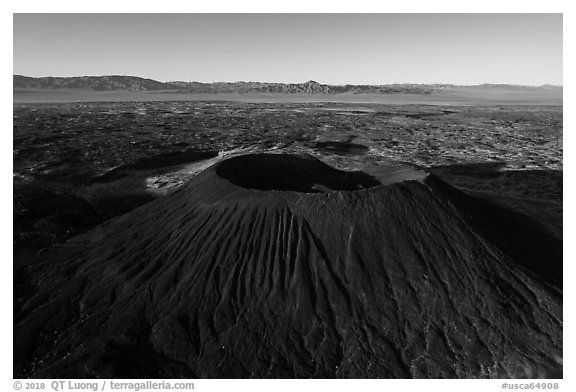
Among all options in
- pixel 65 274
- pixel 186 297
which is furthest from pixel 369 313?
pixel 65 274

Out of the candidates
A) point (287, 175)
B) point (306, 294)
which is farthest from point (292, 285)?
point (287, 175)

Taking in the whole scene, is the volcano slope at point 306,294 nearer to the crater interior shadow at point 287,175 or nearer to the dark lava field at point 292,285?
the dark lava field at point 292,285

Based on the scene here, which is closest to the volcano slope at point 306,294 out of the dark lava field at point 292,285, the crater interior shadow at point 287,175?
the dark lava field at point 292,285

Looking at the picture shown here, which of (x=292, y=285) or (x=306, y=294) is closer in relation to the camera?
(x=306, y=294)

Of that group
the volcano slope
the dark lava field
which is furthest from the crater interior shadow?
the volcano slope

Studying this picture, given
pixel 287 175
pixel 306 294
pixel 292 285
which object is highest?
pixel 287 175

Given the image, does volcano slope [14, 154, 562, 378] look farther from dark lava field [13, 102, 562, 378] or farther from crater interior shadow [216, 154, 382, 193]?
crater interior shadow [216, 154, 382, 193]

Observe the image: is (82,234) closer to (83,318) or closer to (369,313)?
(83,318)

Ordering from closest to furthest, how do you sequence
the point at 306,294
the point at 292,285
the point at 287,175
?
1. the point at 306,294
2. the point at 292,285
3. the point at 287,175

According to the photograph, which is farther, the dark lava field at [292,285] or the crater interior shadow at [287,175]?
the crater interior shadow at [287,175]

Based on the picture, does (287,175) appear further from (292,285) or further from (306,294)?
(306,294)
